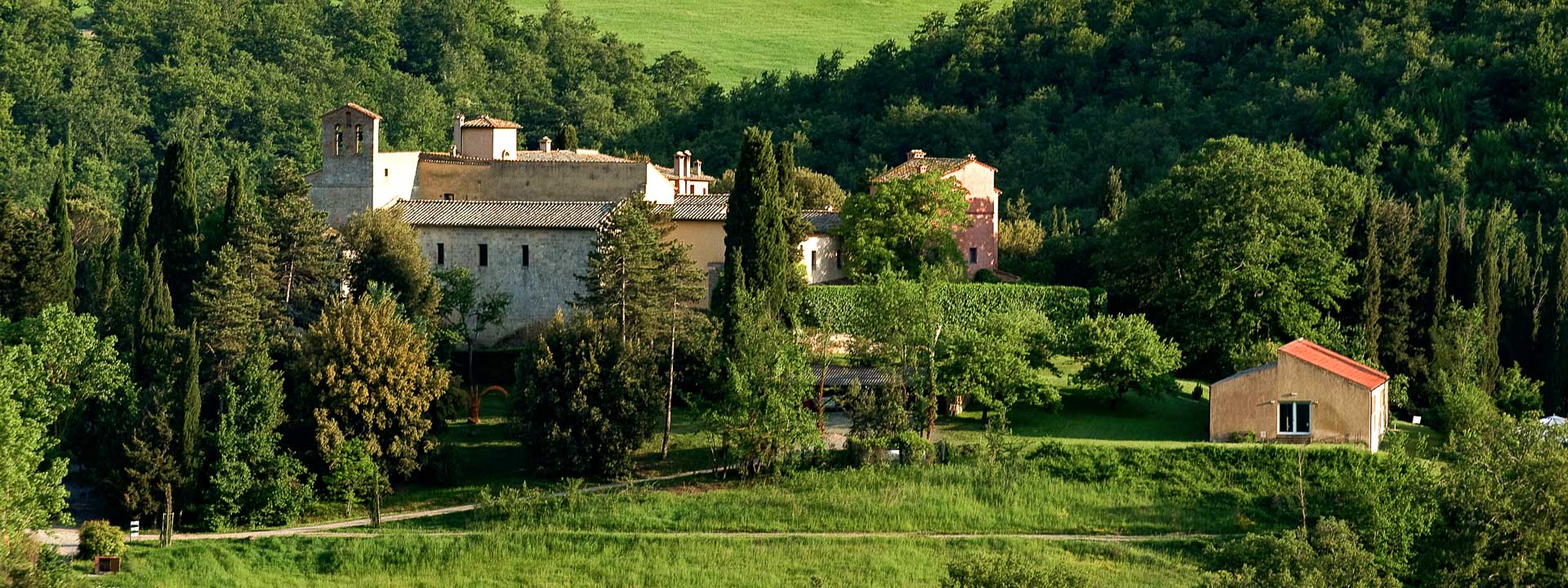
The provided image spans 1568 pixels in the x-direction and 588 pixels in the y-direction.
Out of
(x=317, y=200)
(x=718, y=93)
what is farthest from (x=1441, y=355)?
(x=718, y=93)

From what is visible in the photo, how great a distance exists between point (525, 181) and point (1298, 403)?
24.7 m

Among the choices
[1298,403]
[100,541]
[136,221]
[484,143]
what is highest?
[484,143]

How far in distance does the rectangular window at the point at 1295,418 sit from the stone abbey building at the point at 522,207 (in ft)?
50.5

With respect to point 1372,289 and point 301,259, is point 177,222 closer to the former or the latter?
point 301,259

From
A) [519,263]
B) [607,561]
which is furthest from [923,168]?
[607,561]

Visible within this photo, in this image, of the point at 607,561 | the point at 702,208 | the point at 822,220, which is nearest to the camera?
the point at 607,561

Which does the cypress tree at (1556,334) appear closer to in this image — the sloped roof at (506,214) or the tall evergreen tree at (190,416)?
the sloped roof at (506,214)

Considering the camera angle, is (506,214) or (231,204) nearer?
(231,204)

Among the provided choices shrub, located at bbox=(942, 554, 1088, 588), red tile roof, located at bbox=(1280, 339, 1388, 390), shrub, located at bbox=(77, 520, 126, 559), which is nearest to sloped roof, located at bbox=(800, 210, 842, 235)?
red tile roof, located at bbox=(1280, 339, 1388, 390)

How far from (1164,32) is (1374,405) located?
48017 mm

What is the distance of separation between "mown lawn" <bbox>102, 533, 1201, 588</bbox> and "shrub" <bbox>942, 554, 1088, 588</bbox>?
7099mm

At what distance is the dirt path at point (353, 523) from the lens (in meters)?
52.5

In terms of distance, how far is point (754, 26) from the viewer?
481 feet

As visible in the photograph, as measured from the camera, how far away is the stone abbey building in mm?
64625
